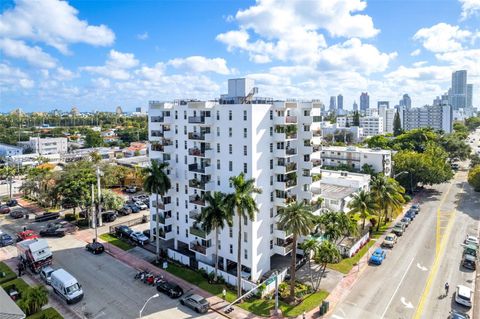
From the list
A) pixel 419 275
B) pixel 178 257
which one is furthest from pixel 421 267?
pixel 178 257

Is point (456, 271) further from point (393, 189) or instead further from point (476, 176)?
point (476, 176)

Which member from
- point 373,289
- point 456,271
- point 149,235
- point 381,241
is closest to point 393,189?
point 381,241

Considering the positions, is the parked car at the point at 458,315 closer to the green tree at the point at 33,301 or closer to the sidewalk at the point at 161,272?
the sidewalk at the point at 161,272

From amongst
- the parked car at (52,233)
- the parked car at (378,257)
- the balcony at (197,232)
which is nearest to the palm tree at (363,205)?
the parked car at (378,257)

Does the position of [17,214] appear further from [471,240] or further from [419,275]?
[471,240]

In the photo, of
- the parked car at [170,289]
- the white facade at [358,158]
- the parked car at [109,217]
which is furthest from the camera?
the white facade at [358,158]

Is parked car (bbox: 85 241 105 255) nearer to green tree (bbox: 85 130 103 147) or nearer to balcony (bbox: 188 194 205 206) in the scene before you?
balcony (bbox: 188 194 205 206)
